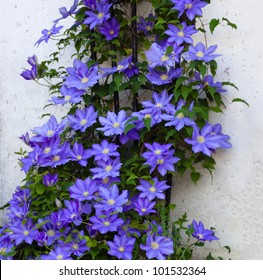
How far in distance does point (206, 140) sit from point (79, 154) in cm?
48

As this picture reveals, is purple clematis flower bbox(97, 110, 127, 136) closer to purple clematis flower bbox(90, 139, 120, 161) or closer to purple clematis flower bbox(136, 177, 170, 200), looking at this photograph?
purple clematis flower bbox(90, 139, 120, 161)

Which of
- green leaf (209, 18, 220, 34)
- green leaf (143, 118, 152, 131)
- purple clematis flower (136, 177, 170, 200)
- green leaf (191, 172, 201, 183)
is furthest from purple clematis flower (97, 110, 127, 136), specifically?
green leaf (209, 18, 220, 34)

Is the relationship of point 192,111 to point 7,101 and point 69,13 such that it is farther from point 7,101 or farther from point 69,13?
point 7,101

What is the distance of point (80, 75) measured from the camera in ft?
→ 7.49

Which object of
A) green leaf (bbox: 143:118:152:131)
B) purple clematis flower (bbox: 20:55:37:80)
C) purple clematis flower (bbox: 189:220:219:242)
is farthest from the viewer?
purple clematis flower (bbox: 20:55:37:80)

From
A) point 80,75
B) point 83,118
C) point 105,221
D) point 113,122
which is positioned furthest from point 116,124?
point 105,221

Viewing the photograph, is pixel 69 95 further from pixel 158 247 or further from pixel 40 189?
pixel 158 247

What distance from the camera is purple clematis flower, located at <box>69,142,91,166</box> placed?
2232 millimetres

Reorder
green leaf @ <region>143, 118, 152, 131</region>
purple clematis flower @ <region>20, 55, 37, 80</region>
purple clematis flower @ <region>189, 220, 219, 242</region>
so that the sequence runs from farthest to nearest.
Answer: purple clematis flower @ <region>20, 55, 37, 80</region>, purple clematis flower @ <region>189, 220, 219, 242</region>, green leaf @ <region>143, 118, 152, 131</region>

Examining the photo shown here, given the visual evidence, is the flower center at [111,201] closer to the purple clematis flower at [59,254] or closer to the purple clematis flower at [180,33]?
the purple clematis flower at [59,254]

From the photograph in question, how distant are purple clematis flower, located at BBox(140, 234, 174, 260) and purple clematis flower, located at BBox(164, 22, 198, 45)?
27.8 inches

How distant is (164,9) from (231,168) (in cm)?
65

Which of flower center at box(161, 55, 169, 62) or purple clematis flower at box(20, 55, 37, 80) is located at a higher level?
purple clematis flower at box(20, 55, 37, 80)

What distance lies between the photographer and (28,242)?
2213 millimetres
